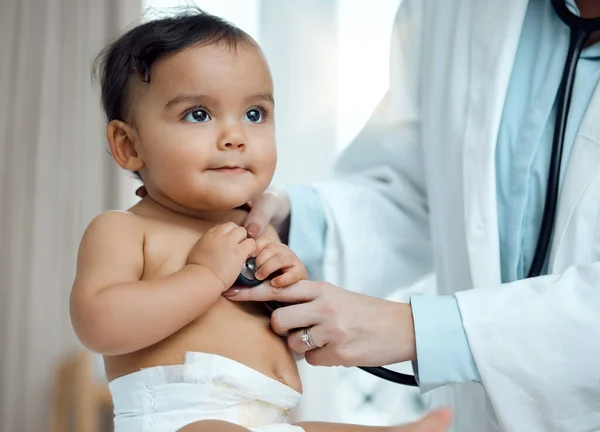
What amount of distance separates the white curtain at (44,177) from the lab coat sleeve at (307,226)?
55.2 inches

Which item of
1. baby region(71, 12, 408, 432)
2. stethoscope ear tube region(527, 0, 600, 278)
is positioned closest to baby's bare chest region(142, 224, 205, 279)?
baby region(71, 12, 408, 432)

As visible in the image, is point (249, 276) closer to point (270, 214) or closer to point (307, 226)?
point (270, 214)

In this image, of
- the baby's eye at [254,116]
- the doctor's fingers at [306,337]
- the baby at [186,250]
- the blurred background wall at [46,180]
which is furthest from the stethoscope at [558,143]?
the blurred background wall at [46,180]

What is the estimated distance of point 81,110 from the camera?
246cm

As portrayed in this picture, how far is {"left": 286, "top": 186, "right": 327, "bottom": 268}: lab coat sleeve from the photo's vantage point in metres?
1.14

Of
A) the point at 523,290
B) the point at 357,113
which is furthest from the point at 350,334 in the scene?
the point at 357,113

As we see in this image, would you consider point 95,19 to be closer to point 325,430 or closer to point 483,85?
point 483,85

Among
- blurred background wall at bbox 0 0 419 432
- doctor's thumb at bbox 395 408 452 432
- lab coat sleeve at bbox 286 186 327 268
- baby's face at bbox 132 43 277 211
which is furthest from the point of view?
blurred background wall at bbox 0 0 419 432

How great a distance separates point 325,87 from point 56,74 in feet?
3.12

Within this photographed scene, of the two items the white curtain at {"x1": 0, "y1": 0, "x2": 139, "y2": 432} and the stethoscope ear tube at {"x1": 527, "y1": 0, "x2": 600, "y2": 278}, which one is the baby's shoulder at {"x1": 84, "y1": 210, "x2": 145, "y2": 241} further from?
the white curtain at {"x1": 0, "y1": 0, "x2": 139, "y2": 432}

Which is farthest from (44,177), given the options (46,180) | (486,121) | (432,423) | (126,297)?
(432,423)

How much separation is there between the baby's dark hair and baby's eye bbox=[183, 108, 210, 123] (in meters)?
0.06

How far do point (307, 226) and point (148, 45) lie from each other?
405mm

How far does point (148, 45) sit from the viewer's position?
2.85ft
